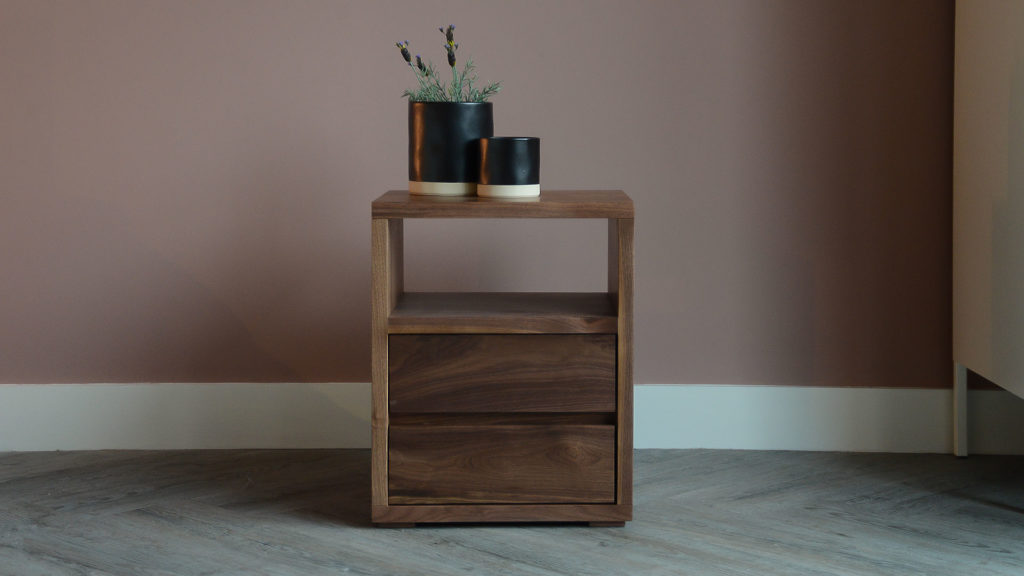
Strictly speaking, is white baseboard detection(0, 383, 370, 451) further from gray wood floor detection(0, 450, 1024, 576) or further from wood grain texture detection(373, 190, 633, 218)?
wood grain texture detection(373, 190, 633, 218)

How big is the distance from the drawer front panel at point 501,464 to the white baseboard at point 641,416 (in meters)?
0.56

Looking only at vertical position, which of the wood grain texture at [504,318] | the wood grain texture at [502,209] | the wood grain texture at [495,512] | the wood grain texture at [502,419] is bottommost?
the wood grain texture at [495,512]

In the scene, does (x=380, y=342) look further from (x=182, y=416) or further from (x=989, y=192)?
(x=989, y=192)

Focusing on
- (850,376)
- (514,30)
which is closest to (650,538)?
(850,376)

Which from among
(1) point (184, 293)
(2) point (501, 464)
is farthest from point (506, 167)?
(1) point (184, 293)

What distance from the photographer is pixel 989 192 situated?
6.63ft

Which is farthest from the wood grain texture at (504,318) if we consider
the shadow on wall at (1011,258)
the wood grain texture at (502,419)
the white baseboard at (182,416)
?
the shadow on wall at (1011,258)

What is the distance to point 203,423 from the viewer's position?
91.7 inches

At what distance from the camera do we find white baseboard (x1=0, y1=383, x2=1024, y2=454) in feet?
7.55

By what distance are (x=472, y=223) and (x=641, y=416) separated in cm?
58

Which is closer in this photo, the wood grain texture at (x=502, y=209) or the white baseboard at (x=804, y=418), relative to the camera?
the wood grain texture at (x=502, y=209)

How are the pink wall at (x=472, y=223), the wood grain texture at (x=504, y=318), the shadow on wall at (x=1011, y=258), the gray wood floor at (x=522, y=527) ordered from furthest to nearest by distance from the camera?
1. the pink wall at (x=472, y=223)
2. the shadow on wall at (x=1011, y=258)
3. the wood grain texture at (x=504, y=318)
4. the gray wood floor at (x=522, y=527)

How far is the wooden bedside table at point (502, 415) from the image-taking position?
1.76 metres

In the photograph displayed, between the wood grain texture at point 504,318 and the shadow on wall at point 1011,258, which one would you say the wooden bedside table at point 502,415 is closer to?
the wood grain texture at point 504,318
